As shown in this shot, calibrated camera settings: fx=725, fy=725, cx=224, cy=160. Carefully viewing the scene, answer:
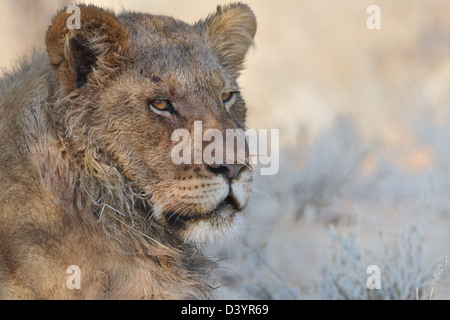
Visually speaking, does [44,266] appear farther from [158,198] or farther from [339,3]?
[339,3]

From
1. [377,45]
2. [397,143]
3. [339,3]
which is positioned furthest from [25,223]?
[339,3]

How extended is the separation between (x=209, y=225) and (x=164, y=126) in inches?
22.2

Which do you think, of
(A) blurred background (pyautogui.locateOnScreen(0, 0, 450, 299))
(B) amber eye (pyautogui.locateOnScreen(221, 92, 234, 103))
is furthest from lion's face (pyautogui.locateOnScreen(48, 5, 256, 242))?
(A) blurred background (pyautogui.locateOnScreen(0, 0, 450, 299))

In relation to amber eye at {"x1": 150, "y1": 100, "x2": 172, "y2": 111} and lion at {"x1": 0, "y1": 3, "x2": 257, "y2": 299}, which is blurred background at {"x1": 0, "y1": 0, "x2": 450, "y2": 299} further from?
amber eye at {"x1": 150, "y1": 100, "x2": 172, "y2": 111}

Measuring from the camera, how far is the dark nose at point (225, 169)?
3.64 meters

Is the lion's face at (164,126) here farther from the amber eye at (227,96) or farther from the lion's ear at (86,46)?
the amber eye at (227,96)

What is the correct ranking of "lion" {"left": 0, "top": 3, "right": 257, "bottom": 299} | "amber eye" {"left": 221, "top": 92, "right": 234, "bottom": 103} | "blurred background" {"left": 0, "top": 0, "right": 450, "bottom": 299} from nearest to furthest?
"lion" {"left": 0, "top": 3, "right": 257, "bottom": 299}, "amber eye" {"left": 221, "top": 92, "right": 234, "bottom": 103}, "blurred background" {"left": 0, "top": 0, "right": 450, "bottom": 299}

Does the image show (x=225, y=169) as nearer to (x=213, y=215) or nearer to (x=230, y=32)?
(x=213, y=215)

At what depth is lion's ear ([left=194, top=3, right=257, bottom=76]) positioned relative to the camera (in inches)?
181

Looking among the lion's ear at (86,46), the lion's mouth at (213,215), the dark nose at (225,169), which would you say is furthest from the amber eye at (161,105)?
the lion's mouth at (213,215)

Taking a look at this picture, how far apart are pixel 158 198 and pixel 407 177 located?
219 inches

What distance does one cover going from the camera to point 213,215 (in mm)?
3742

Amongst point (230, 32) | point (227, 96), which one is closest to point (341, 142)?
point (230, 32)
